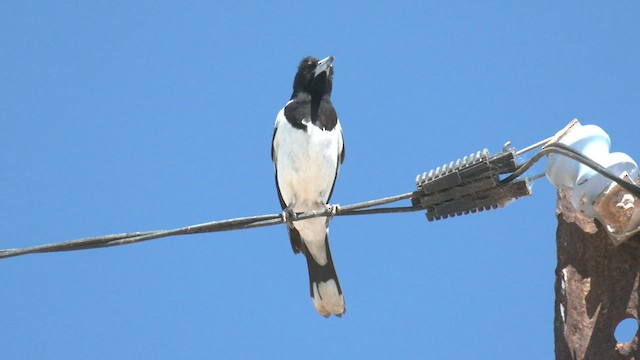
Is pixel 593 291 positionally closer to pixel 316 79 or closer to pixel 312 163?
pixel 312 163

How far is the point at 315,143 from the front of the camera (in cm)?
768

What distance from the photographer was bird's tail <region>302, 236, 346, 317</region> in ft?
25.8

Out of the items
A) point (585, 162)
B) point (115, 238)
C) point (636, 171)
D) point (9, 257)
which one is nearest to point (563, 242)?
point (636, 171)

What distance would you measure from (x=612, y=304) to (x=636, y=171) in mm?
703

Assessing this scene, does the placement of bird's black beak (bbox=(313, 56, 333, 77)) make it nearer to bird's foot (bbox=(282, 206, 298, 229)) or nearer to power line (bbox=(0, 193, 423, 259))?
bird's foot (bbox=(282, 206, 298, 229))

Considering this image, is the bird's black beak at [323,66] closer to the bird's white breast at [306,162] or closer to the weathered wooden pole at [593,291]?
the bird's white breast at [306,162]

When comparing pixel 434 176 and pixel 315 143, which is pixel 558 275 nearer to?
pixel 434 176

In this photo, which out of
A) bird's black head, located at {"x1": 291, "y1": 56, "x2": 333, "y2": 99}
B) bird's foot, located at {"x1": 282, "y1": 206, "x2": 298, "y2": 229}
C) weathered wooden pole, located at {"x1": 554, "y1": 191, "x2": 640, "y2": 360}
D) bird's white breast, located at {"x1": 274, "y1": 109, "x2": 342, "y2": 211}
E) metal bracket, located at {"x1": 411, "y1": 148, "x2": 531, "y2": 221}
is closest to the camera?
weathered wooden pole, located at {"x1": 554, "y1": 191, "x2": 640, "y2": 360}

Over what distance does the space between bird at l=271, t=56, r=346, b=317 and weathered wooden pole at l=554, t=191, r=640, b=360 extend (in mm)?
2782

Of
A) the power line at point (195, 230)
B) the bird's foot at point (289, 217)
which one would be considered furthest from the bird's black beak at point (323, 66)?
the power line at point (195, 230)

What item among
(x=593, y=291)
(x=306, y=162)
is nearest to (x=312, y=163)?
(x=306, y=162)

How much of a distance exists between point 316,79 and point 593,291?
3.75 m

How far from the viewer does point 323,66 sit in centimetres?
812

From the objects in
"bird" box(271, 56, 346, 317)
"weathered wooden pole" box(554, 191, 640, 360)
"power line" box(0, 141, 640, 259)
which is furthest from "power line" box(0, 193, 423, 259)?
"bird" box(271, 56, 346, 317)
